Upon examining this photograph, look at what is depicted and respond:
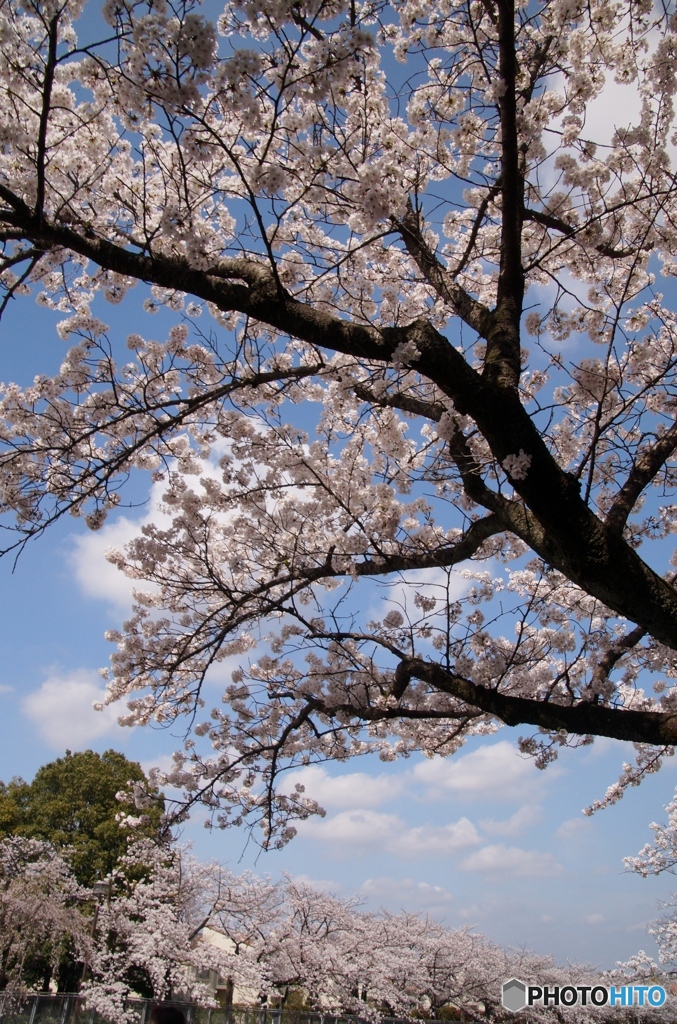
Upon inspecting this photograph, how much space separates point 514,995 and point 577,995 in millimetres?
2168

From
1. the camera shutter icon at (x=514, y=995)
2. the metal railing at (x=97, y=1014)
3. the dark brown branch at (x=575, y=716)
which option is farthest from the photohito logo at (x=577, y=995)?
the dark brown branch at (x=575, y=716)

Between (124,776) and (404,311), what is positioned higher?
(404,311)

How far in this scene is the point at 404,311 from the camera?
16.7 ft

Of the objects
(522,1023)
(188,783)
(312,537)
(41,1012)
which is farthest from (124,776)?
(312,537)

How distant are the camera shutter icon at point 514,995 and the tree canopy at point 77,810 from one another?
10869 millimetres

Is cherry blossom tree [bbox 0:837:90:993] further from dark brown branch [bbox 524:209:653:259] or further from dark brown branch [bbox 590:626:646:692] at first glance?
dark brown branch [bbox 524:209:653:259]

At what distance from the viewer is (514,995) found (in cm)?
1897

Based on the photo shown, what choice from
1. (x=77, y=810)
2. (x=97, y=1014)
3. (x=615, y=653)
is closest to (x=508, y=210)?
(x=615, y=653)

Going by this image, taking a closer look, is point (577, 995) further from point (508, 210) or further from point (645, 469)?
point (508, 210)

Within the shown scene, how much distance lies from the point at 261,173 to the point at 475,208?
2401 millimetres

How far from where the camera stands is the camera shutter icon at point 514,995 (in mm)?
18500

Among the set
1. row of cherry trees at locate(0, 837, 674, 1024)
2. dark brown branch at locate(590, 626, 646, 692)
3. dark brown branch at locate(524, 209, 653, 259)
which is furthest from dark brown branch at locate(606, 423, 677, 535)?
row of cherry trees at locate(0, 837, 674, 1024)

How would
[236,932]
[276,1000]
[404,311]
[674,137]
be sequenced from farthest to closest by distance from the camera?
[276,1000]
[236,932]
[404,311]
[674,137]

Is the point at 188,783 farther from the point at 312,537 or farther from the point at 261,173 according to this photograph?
the point at 261,173
